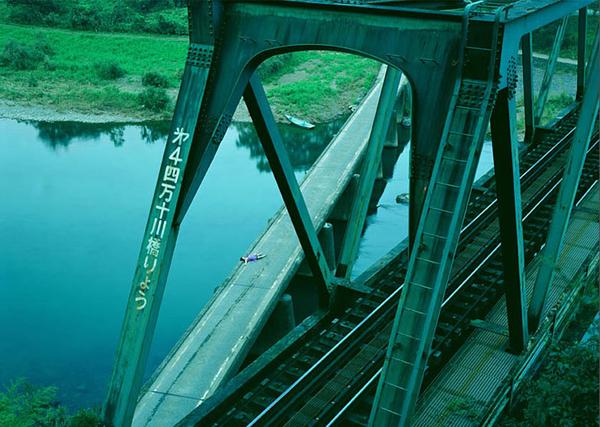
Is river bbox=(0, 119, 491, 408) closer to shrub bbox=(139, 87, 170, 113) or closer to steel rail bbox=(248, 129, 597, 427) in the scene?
shrub bbox=(139, 87, 170, 113)

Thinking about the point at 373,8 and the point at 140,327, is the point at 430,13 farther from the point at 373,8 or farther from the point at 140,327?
the point at 140,327

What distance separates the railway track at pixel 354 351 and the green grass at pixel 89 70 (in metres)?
27.0

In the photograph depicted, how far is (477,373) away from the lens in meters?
10.8

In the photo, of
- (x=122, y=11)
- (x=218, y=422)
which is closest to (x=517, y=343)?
(x=218, y=422)

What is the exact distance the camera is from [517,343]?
11.1 m

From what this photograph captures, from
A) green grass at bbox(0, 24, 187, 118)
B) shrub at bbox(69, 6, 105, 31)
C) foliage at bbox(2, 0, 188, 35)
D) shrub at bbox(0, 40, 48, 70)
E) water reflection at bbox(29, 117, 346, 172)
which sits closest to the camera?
water reflection at bbox(29, 117, 346, 172)

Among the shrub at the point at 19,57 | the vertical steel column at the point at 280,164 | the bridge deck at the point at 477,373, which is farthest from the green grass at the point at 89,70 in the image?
the bridge deck at the point at 477,373

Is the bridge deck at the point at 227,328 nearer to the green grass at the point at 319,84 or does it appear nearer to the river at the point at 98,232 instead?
the river at the point at 98,232

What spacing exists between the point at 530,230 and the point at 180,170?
35.6ft

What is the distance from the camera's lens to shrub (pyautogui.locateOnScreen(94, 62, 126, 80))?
42.6 m

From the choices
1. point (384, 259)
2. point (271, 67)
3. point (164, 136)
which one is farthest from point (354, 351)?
point (271, 67)

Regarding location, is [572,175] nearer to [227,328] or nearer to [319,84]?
[227,328]

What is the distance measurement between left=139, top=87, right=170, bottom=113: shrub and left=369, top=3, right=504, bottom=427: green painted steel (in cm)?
3293

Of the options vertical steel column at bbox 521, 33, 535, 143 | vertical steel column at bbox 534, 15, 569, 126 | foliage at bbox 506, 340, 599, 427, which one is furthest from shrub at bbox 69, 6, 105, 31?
foliage at bbox 506, 340, 599, 427
